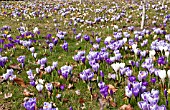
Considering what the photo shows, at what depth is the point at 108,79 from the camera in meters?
6.47

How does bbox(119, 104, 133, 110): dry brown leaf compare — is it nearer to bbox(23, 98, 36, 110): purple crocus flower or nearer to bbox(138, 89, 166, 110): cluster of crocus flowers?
bbox(138, 89, 166, 110): cluster of crocus flowers

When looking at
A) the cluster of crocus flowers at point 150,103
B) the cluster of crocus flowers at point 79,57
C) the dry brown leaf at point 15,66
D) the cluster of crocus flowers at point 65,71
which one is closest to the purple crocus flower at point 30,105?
the cluster of crocus flowers at point 65,71

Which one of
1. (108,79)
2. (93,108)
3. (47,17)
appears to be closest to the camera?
(93,108)

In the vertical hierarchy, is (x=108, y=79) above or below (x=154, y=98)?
below

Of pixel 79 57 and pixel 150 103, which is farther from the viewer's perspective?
pixel 79 57

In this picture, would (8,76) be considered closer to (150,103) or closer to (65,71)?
(65,71)

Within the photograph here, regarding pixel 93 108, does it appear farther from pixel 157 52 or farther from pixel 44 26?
pixel 44 26

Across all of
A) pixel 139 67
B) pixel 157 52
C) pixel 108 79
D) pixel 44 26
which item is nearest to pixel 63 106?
pixel 108 79

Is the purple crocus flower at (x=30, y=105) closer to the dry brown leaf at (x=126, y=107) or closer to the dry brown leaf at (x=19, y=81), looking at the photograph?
the dry brown leaf at (x=126, y=107)

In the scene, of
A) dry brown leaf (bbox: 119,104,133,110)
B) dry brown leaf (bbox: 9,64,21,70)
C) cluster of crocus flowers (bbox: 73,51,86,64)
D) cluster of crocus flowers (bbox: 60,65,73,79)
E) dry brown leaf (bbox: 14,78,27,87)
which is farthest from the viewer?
dry brown leaf (bbox: 9,64,21,70)

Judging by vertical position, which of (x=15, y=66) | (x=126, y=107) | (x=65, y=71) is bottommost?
(x=15, y=66)

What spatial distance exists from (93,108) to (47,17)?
12.7m

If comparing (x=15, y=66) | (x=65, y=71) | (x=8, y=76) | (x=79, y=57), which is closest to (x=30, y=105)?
(x=65, y=71)

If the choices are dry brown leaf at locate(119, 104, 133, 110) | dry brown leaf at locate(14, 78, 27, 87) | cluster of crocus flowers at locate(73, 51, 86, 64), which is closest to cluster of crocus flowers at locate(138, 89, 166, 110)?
dry brown leaf at locate(119, 104, 133, 110)
